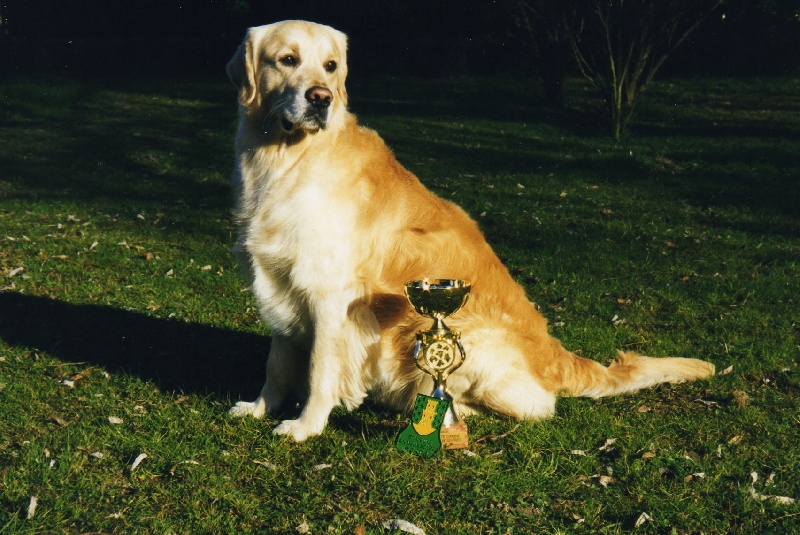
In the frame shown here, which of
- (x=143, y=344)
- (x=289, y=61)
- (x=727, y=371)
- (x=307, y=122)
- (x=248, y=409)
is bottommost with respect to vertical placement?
(x=143, y=344)

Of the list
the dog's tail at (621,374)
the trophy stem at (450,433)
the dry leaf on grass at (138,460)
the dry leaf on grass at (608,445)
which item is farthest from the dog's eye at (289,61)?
the dry leaf on grass at (608,445)

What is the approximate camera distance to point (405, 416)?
12.4 feet

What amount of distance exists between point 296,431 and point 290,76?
1.63 metres

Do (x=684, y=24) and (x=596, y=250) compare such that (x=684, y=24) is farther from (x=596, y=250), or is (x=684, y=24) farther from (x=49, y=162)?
(x=49, y=162)

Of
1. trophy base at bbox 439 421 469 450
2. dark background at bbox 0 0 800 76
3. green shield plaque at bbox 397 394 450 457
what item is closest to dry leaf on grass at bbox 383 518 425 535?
green shield plaque at bbox 397 394 450 457

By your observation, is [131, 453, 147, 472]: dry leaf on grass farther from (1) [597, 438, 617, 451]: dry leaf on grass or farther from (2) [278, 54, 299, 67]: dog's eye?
(1) [597, 438, 617, 451]: dry leaf on grass

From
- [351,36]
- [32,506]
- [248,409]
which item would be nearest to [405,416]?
[248,409]

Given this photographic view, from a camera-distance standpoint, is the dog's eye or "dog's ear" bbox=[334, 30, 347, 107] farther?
"dog's ear" bbox=[334, 30, 347, 107]

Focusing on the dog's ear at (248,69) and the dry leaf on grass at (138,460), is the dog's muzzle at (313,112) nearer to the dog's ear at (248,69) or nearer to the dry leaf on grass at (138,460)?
the dog's ear at (248,69)

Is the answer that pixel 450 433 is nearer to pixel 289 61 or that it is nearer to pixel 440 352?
pixel 440 352

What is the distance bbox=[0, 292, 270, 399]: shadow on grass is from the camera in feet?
13.6

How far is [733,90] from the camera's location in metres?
15.8

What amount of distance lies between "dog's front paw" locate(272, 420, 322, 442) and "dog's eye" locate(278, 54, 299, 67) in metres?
1.65

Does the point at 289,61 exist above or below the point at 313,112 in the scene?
above
